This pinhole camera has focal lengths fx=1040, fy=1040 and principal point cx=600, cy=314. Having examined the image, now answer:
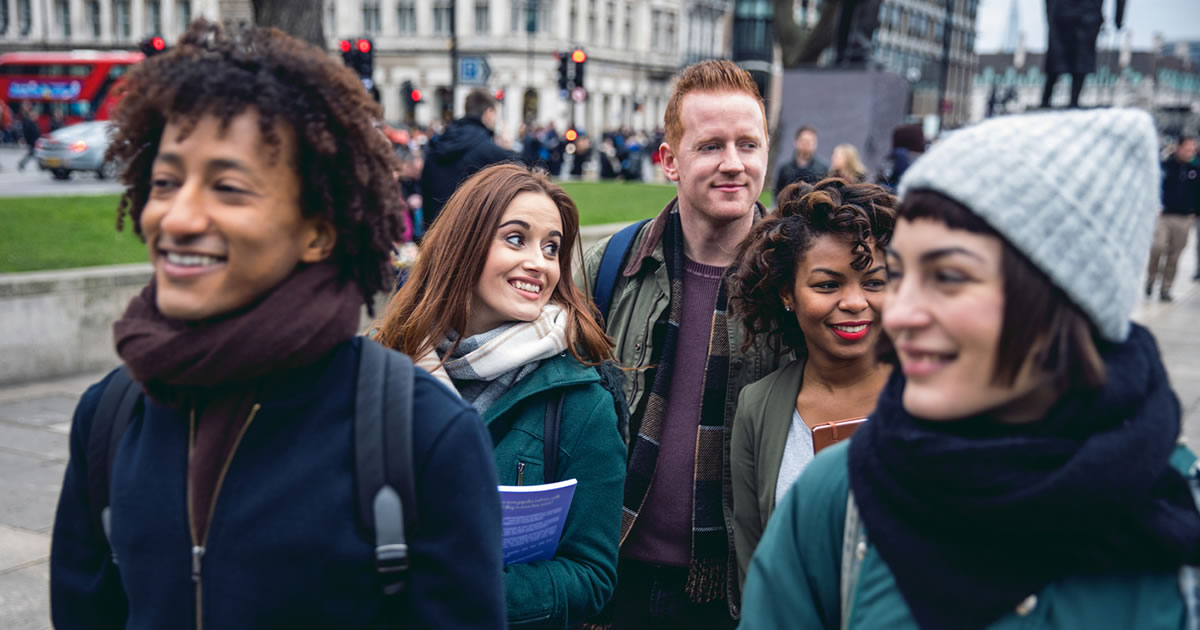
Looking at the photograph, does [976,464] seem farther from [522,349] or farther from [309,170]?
[522,349]

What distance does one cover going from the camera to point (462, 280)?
2529 mm

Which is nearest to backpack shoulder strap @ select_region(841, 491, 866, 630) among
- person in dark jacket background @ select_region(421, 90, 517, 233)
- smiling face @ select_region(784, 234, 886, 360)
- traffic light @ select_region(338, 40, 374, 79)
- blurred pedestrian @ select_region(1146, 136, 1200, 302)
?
smiling face @ select_region(784, 234, 886, 360)

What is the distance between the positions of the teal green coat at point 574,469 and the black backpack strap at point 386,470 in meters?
0.67

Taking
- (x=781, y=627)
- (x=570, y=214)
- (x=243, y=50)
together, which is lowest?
(x=781, y=627)

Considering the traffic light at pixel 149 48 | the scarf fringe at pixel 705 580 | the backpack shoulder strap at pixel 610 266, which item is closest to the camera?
the traffic light at pixel 149 48

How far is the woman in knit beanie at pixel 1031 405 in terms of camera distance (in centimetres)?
132

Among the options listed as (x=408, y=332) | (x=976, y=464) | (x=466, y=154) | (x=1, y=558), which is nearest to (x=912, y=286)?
(x=976, y=464)

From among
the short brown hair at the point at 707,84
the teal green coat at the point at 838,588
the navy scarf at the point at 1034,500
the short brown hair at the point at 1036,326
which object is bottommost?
the teal green coat at the point at 838,588

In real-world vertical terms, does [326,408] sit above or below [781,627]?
above

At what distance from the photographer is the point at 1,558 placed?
461cm

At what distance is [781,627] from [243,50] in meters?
1.21

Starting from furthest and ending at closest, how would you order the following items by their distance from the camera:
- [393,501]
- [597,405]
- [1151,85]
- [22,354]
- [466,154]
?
[1151,85] → [466,154] → [22,354] → [597,405] → [393,501]

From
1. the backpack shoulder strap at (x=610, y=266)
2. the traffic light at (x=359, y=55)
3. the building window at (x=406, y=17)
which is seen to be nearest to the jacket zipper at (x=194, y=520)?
the backpack shoulder strap at (x=610, y=266)

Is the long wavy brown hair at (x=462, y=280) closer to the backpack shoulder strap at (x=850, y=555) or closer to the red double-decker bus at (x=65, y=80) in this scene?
the backpack shoulder strap at (x=850, y=555)
